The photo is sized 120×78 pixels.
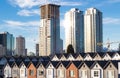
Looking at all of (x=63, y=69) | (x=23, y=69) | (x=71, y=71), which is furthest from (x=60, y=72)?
(x=23, y=69)

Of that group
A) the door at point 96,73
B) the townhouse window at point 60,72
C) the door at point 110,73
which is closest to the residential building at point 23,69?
the townhouse window at point 60,72

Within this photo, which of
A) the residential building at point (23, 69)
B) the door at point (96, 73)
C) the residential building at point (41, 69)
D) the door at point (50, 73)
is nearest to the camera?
the door at point (96, 73)

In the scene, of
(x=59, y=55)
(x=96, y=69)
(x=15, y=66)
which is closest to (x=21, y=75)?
(x=15, y=66)

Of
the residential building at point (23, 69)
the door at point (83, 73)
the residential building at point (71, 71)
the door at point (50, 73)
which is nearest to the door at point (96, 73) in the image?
the door at point (83, 73)

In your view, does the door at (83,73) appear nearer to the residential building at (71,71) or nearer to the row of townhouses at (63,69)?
the row of townhouses at (63,69)

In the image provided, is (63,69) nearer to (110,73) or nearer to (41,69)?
(41,69)

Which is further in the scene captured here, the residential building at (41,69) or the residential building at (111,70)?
the residential building at (41,69)

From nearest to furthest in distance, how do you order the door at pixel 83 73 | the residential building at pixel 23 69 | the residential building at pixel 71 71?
the door at pixel 83 73 < the residential building at pixel 71 71 < the residential building at pixel 23 69

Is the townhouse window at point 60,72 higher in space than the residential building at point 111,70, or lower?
lower

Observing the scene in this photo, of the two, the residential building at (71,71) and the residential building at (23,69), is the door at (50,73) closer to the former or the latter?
the residential building at (71,71)

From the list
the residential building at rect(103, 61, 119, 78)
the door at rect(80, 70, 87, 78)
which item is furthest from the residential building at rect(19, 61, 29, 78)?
the residential building at rect(103, 61, 119, 78)

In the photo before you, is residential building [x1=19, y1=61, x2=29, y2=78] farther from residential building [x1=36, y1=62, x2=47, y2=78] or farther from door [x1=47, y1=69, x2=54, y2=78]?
door [x1=47, y1=69, x2=54, y2=78]

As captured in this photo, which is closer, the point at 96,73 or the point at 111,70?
the point at 111,70

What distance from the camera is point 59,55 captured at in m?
98.1
